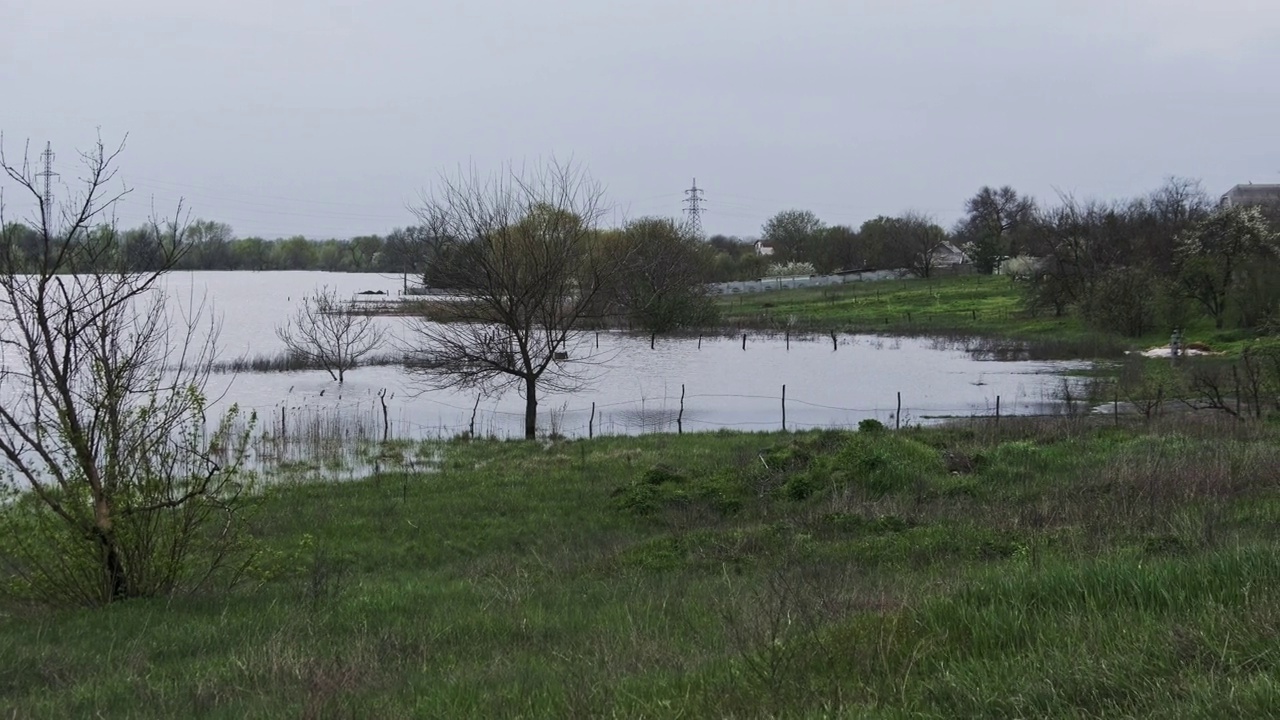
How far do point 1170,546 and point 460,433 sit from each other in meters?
21.7

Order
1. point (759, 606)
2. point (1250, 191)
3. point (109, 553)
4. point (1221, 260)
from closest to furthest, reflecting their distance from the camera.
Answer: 1. point (759, 606)
2. point (109, 553)
3. point (1221, 260)
4. point (1250, 191)

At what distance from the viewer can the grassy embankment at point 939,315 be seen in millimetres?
50625

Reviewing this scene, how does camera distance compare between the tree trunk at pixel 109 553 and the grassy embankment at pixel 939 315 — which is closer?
the tree trunk at pixel 109 553

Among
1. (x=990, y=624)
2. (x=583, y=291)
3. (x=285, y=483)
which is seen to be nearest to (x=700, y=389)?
(x=583, y=291)

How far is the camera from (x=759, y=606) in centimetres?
671

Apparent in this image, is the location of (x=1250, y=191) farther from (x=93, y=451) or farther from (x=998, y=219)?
(x=93, y=451)

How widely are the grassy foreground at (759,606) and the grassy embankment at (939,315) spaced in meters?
37.2

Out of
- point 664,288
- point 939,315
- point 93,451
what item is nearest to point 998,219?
point 939,315

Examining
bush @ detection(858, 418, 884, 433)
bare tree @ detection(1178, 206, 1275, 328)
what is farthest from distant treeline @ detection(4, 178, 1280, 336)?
bush @ detection(858, 418, 884, 433)

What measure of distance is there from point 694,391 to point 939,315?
136 ft

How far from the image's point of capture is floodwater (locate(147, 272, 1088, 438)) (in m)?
30.1

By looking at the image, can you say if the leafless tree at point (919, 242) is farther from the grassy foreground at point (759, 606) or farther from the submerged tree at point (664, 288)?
the grassy foreground at point (759, 606)

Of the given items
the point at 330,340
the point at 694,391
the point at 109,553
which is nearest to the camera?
the point at 109,553

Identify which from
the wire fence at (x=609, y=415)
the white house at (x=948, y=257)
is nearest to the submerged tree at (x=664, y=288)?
the wire fence at (x=609, y=415)
